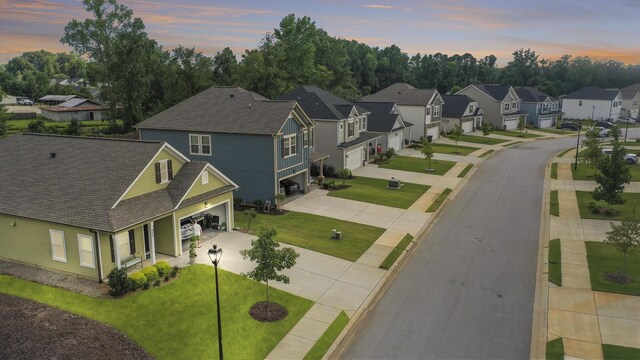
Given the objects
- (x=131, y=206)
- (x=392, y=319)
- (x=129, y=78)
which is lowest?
(x=392, y=319)

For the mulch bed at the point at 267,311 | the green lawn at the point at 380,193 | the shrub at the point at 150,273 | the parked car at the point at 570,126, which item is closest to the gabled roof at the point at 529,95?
the parked car at the point at 570,126

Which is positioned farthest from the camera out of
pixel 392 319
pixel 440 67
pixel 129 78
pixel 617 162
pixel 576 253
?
pixel 440 67

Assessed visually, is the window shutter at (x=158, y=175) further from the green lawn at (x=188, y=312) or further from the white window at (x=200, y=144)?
the white window at (x=200, y=144)

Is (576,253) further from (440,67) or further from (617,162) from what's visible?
(440,67)

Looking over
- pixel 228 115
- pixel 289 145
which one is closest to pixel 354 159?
pixel 289 145

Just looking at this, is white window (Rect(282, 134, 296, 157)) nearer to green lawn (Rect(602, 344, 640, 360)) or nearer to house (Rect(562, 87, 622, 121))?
green lawn (Rect(602, 344, 640, 360))

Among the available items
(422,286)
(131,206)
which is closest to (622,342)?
(422,286)
